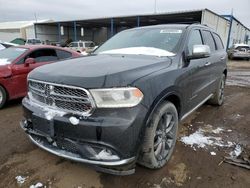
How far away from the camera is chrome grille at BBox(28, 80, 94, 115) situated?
7.67 ft

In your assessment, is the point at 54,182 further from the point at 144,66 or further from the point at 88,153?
the point at 144,66

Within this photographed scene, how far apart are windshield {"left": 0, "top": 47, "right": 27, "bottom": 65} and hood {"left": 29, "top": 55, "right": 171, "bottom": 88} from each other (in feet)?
11.2

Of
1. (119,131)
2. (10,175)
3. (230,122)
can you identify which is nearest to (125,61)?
(119,131)

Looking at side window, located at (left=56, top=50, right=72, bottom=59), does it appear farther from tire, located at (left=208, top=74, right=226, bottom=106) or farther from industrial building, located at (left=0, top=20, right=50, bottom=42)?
industrial building, located at (left=0, top=20, right=50, bottom=42)

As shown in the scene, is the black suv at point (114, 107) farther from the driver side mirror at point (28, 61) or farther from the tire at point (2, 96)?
the driver side mirror at point (28, 61)

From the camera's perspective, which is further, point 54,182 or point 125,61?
point 125,61

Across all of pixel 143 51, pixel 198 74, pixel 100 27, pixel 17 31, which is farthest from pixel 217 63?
pixel 17 31

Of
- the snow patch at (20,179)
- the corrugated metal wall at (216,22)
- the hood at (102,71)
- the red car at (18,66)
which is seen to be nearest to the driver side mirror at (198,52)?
the hood at (102,71)

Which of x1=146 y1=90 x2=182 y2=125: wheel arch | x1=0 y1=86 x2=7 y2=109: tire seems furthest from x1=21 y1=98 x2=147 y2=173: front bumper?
x1=0 y1=86 x2=7 y2=109: tire

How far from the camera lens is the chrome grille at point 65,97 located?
234 cm

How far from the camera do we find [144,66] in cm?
274

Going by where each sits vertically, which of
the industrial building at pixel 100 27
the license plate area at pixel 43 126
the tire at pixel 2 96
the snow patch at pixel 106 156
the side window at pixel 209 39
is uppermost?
the industrial building at pixel 100 27

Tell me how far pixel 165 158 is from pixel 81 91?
146 cm

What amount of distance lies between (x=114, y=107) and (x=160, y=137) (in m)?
0.92
